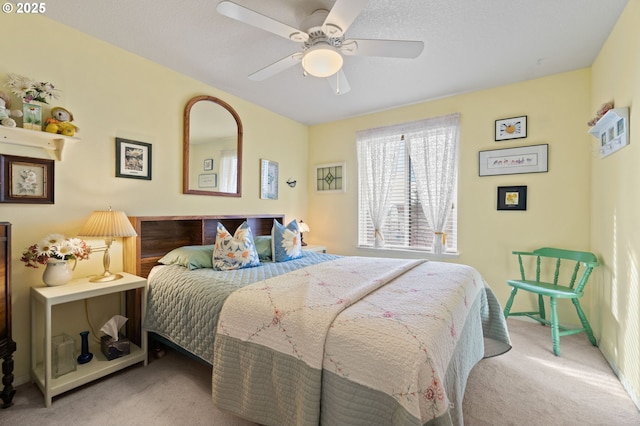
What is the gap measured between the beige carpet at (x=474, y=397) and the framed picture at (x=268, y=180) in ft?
7.11

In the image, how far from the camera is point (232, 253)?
247 centimetres

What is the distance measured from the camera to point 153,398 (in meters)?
1.85

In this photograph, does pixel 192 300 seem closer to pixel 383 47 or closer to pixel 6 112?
pixel 6 112

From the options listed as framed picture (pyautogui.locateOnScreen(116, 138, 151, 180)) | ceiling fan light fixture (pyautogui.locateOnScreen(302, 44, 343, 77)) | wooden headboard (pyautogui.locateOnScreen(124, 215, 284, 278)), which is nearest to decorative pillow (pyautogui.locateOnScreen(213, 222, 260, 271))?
wooden headboard (pyautogui.locateOnScreen(124, 215, 284, 278))

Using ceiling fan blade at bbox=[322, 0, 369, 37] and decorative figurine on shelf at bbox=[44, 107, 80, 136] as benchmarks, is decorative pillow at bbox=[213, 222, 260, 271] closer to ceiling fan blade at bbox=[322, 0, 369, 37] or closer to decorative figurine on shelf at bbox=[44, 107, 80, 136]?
decorative figurine on shelf at bbox=[44, 107, 80, 136]

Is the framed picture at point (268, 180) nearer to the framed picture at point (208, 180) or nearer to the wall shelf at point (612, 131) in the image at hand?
the framed picture at point (208, 180)

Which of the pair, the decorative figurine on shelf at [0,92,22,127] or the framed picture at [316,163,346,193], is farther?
the framed picture at [316,163,346,193]

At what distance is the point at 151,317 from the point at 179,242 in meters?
0.88

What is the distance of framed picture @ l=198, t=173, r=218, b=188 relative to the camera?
10.1 ft

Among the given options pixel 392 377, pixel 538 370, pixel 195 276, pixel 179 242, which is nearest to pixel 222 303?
pixel 195 276

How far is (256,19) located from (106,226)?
1.77m

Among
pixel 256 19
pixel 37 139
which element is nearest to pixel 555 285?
pixel 256 19

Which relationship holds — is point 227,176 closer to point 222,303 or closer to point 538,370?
point 222,303

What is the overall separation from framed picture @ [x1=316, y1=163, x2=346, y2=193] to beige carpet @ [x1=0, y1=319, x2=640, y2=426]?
2770mm
